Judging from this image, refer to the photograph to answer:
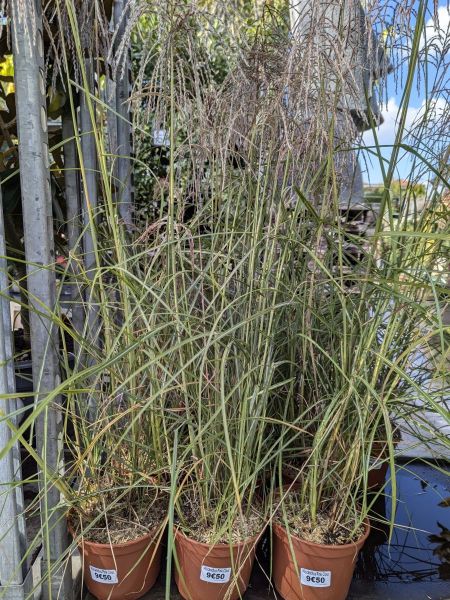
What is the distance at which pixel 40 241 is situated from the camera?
0.84 m

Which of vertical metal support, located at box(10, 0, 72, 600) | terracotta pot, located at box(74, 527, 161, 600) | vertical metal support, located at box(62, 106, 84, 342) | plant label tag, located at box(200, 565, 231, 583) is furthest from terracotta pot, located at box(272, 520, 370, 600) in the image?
vertical metal support, located at box(62, 106, 84, 342)

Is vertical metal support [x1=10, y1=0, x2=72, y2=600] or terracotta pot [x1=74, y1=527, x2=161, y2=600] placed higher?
vertical metal support [x1=10, y1=0, x2=72, y2=600]

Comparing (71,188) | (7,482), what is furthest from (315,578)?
(71,188)

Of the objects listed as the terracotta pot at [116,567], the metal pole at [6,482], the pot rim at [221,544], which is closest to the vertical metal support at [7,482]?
the metal pole at [6,482]

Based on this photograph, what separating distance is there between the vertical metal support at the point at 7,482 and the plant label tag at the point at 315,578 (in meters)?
0.51

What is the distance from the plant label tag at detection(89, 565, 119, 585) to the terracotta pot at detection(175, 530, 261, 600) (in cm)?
13

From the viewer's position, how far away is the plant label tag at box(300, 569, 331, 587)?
881mm

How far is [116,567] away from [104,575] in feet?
0.12

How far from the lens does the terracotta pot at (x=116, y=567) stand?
885mm

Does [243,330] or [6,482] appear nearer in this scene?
[6,482]

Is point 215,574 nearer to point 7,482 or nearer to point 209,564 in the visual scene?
point 209,564

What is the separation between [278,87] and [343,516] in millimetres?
837

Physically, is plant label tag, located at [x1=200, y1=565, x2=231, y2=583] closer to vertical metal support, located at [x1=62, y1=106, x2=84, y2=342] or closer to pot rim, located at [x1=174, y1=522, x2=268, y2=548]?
pot rim, located at [x1=174, y1=522, x2=268, y2=548]

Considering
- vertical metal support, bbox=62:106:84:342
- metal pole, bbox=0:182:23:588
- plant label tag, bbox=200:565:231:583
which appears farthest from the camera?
vertical metal support, bbox=62:106:84:342
